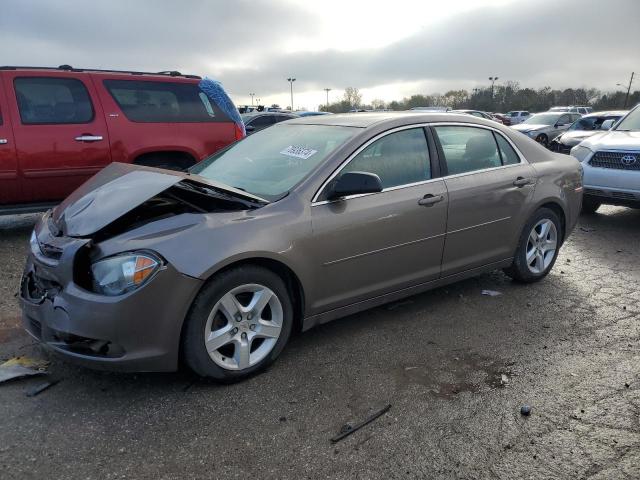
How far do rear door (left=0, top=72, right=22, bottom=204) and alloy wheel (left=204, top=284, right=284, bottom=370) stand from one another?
13.6 feet

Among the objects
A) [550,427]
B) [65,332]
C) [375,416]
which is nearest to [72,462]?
[65,332]

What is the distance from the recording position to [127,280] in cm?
276

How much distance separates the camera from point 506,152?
4656 mm

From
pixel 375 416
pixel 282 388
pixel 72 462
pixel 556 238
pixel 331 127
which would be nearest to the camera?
pixel 72 462

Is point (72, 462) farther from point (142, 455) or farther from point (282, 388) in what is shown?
point (282, 388)

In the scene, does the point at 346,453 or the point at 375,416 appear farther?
the point at 375,416

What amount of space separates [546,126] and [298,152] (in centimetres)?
1951

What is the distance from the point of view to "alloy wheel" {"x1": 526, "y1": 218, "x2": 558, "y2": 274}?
190 inches

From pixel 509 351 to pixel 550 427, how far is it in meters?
0.89

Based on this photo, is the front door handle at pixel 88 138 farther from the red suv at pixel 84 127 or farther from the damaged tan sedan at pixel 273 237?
the damaged tan sedan at pixel 273 237

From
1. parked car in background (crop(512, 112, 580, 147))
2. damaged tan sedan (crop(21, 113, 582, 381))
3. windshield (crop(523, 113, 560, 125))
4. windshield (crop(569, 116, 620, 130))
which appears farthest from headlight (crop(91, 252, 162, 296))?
windshield (crop(523, 113, 560, 125))

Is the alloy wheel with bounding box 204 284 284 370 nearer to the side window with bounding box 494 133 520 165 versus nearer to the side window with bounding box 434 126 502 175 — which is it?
the side window with bounding box 434 126 502 175

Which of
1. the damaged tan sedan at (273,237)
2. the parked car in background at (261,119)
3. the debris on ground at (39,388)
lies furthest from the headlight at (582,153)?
the parked car in background at (261,119)

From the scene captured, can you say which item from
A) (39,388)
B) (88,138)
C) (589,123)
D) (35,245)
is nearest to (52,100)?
(88,138)
